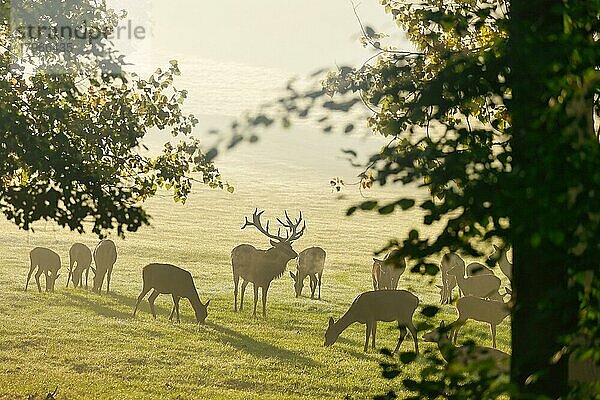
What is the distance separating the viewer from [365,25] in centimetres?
1145

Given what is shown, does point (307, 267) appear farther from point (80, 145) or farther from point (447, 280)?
point (80, 145)

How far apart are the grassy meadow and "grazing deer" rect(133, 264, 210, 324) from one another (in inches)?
20.0

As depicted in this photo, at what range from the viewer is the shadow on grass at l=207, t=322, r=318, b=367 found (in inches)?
865

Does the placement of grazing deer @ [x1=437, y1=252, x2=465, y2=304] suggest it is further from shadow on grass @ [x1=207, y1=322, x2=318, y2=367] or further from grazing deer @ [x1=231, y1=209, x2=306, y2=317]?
shadow on grass @ [x1=207, y1=322, x2=318, y2=367]

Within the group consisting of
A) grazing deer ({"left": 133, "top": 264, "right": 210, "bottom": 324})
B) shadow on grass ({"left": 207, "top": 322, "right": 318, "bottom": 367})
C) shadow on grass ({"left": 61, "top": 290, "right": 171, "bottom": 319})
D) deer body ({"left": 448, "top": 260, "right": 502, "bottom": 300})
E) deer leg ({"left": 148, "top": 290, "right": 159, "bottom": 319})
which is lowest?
shadow on grass ({"left": 207, "top": 322, "right": 318, "bottom": 367})

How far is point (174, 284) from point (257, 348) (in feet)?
12.1

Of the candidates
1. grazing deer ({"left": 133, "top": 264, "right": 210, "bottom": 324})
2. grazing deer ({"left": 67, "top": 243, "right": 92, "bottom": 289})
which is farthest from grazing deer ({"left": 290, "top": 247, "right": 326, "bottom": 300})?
grazing deer ({"left": 67, "top": 243, "right": 92, "bottom": 289})

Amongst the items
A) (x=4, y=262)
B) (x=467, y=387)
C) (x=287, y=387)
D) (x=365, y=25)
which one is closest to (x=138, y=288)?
(x=4, y=262)

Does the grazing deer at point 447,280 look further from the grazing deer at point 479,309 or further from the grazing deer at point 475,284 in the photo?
the grazing deer at point 479,309

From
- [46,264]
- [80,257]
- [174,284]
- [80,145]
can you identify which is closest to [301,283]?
[174,284]

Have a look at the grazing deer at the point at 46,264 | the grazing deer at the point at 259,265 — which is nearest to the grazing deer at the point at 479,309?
the grazing deer at the point at 259,265

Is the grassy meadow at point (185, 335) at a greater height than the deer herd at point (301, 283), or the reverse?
the deer herd at point (301, 283)

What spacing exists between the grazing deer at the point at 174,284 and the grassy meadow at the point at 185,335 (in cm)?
51

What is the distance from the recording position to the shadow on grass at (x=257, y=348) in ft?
72.1
